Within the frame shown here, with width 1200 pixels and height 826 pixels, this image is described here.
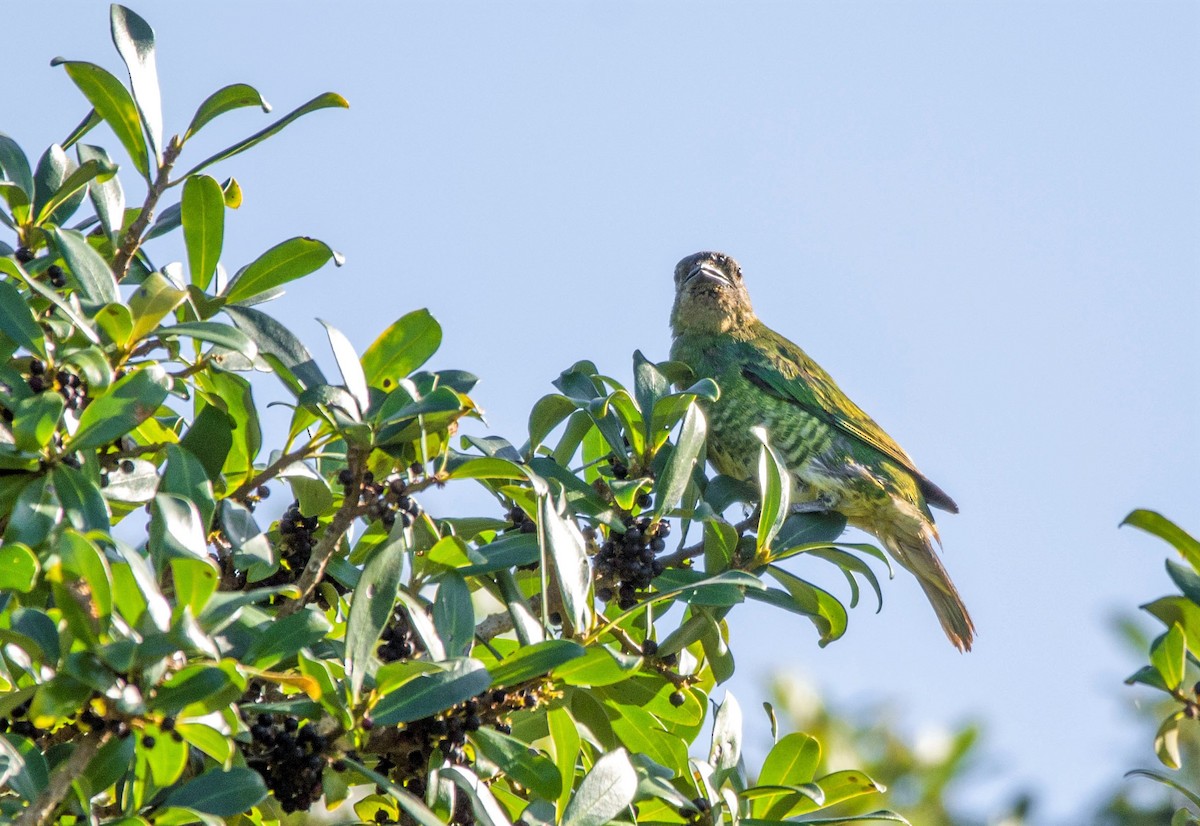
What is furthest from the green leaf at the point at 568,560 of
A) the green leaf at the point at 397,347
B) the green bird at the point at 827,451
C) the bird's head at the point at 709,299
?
the bird's head at the point at 709,299

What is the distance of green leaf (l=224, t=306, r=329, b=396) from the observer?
226 cm

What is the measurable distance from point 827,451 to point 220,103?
3.27 meters

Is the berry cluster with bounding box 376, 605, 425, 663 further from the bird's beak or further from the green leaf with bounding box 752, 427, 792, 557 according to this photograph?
the bird's beak

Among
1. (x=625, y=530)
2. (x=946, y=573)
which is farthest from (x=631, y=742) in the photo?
(x=946, y=573)

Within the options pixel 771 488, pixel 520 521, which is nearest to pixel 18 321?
pixel 520 521

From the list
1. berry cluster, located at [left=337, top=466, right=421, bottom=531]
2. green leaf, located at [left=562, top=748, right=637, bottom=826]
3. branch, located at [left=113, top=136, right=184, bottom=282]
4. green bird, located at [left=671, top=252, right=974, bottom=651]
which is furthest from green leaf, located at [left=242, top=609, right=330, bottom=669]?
green bird, located at [left=671, top=252, right=974, bottom=651]

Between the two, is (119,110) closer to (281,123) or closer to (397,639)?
(281,123)

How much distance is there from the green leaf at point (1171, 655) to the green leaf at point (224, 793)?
4.38ft

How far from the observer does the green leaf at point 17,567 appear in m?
Result: 1.84

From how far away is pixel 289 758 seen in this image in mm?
2035

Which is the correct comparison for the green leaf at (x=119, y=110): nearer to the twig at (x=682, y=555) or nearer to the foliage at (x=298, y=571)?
the foliage at (x=298, y=571)

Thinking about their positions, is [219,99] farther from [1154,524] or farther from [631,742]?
[1154,524]

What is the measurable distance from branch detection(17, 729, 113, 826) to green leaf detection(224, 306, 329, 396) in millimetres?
686

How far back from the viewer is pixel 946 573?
5055 millimetres
